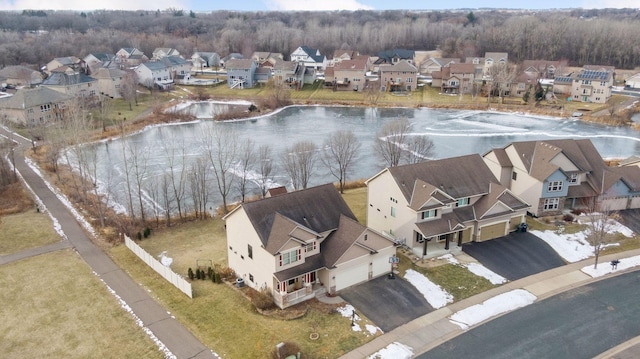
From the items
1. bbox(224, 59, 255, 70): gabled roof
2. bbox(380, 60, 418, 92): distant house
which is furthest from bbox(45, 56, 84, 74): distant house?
bbox(380, 60, 418, 92): distant house

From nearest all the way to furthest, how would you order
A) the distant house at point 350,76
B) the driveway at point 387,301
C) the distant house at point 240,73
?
the driveway at point 387,301 < the distant house at point 350,76 < the distant house at point 240,73

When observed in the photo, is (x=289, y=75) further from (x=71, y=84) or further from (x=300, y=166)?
(x=300, y=166)

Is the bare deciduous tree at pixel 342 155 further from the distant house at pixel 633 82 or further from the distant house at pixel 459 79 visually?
the distant house at pixel 633 82

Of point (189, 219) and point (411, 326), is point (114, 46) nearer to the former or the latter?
point (189, 219)

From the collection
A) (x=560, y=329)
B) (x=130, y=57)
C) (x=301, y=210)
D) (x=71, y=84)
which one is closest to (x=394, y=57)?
(x=130, y=57)

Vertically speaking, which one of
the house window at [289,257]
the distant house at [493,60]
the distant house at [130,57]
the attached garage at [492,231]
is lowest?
the attached garage at [492,231]

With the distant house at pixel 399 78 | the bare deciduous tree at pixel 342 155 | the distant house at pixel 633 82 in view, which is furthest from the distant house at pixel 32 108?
the distant house at pixel 633 82
